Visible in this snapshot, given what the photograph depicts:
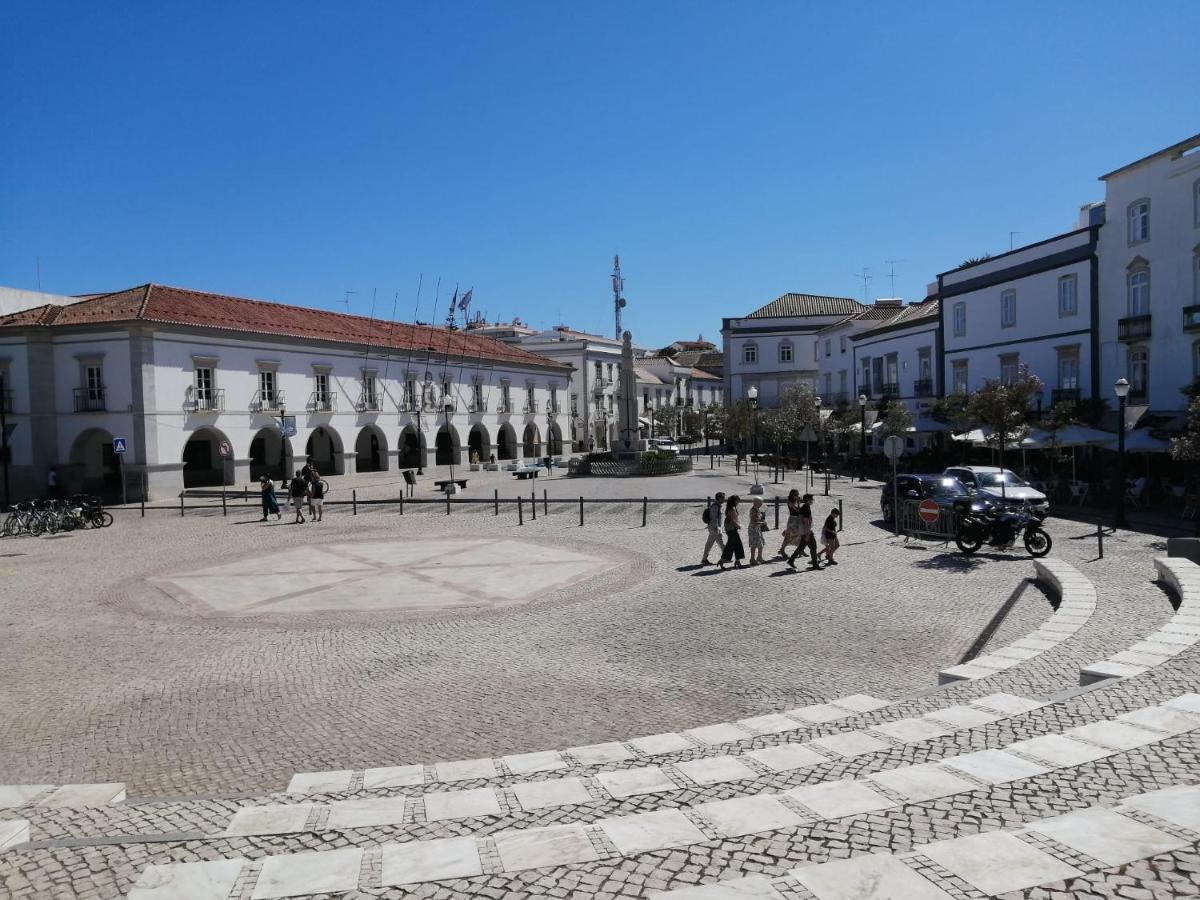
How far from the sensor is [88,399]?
114ft

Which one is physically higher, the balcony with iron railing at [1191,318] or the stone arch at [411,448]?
the balcony with iron railing at [1191,318]

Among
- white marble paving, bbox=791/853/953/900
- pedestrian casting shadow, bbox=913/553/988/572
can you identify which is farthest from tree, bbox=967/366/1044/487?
white marble paving, bbox=791/853/953/900

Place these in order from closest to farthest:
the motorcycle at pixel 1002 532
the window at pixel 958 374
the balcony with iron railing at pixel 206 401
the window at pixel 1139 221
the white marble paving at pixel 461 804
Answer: the white marble paving at pixel 461 804
the motorcycle at pixel 1002 532
the window at pixel 1139 221
the balcony with iron railing at pixel 206 401
the window at pixel 958 374

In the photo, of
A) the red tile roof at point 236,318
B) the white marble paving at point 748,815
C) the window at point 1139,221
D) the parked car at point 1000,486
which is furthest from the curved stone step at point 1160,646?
the red tile roof at point 236,318

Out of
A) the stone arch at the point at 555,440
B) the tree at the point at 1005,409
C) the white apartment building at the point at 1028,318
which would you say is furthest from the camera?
the stone arch at the point at 555,440

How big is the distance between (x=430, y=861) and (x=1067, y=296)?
33174mm

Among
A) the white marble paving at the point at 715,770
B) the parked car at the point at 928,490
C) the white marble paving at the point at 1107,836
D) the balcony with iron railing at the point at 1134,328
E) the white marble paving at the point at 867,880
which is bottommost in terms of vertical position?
the white marble paving at the point at 715,770

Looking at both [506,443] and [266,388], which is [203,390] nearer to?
[266,388]

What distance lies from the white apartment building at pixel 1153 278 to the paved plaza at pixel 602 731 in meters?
13.2

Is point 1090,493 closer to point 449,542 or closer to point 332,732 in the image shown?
point 449,542

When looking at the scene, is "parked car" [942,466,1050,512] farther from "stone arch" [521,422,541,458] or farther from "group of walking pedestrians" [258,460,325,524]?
"stone arch" [521,422,541,458]

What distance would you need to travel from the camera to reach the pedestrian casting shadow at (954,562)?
14.9 m

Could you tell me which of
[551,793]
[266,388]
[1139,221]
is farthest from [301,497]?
[1139,221]

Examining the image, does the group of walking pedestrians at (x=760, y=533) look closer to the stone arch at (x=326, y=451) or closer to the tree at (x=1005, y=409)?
the tree at (x=1005, y=409)
